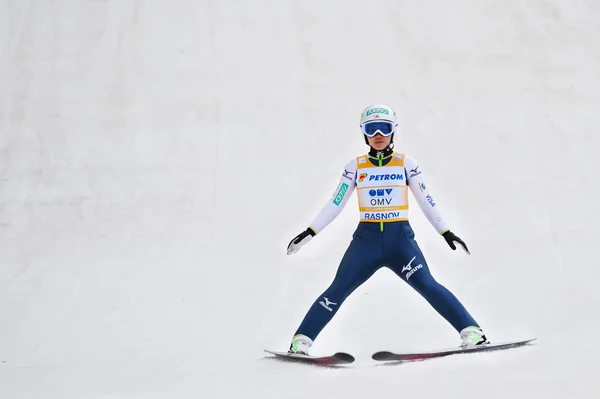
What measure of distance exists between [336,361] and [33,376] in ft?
7.14

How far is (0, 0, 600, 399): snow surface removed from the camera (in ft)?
23.2

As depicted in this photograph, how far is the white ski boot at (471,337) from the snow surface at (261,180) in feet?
0.74

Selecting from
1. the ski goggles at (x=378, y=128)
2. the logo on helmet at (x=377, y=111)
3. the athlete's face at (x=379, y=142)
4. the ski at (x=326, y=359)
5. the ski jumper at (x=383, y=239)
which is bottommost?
the ski at (x=326, y=359)

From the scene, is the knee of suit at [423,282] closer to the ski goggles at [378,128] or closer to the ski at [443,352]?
the ski at [443,352]

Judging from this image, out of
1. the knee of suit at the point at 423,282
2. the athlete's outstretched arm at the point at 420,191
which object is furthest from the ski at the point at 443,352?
the athlete's outstretched arm at the point at 420,191

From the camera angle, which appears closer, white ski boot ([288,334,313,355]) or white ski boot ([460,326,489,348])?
white ski boot ([460,326,489,348])

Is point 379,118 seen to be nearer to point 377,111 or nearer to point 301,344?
point 377,111

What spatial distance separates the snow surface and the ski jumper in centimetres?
50

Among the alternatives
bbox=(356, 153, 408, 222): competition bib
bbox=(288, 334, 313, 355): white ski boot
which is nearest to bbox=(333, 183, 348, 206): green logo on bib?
bbox=(356, 153, 408, 222): competition bib

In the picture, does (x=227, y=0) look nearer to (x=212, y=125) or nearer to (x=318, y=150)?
(x=212, y=125)

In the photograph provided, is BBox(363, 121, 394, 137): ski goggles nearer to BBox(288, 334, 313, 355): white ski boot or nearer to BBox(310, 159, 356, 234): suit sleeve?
BBox(310, 159, 356, 234): suit sleeve

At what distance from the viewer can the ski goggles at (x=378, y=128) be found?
19.8 feet

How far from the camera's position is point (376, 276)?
9383 mm

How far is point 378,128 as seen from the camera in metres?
6.02
